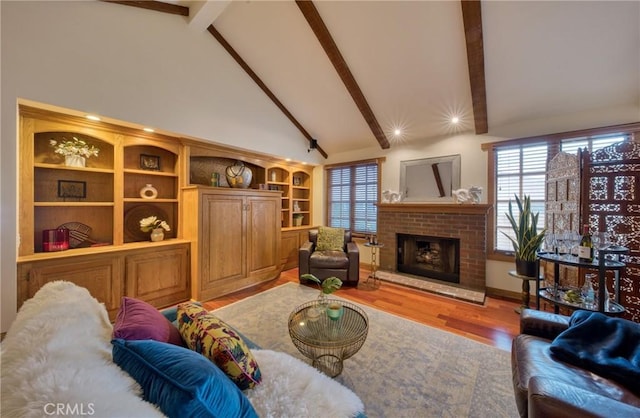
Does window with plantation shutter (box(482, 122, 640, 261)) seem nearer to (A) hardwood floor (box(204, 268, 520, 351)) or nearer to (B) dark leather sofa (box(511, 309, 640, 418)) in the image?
(A) hardwood floor (box(204, 268, 520, 351))

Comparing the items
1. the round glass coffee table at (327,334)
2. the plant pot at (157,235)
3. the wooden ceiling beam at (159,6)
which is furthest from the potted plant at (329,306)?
the wooden ceiling beam at (159,6)

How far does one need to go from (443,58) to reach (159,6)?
3436 mm

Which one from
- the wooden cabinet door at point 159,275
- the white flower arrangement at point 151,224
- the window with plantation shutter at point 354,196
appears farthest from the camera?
the window with plantation shutter at point 354,196

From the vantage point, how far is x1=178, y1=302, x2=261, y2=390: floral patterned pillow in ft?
3.23

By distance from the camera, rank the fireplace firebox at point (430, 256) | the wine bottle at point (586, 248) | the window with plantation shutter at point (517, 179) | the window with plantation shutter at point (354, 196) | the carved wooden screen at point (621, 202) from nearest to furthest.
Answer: the wine bottle at point (586, 248)
the carved wooden screen at point (621, 202)
the window with plantation shutter at point (517, 179)
the fireplace firebox at point (430, 256)
the window with plantation shutter at point (354, 196)

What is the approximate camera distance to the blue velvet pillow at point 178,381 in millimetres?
671

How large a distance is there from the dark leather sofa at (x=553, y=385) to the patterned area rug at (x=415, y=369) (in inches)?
18.2

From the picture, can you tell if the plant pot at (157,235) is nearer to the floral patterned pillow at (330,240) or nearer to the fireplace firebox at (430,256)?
the floral patterned pillow at (330,240)

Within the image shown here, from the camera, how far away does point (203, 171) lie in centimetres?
385

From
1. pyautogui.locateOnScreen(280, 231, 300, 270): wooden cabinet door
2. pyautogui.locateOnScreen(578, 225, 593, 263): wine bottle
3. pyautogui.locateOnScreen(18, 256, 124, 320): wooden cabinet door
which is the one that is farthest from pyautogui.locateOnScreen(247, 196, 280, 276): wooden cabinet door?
pyautogui.locateOnScreen(578, 225, 593, 263): wine bottle

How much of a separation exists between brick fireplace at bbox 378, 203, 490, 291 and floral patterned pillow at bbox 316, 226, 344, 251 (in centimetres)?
89

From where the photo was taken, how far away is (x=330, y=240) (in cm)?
413

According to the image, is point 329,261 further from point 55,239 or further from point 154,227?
point 55,239

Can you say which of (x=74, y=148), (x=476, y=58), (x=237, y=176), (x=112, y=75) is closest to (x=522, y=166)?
(x=476, y=58)
